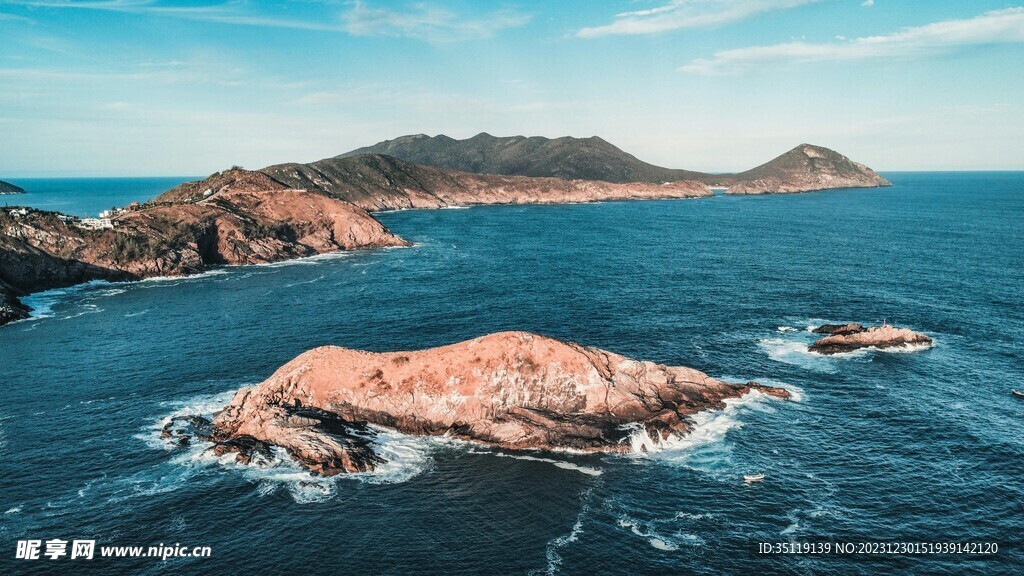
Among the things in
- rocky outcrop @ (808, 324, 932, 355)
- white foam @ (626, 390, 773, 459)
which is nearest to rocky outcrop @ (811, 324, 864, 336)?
rocky outcrop @ (808, 324, 932, 355)

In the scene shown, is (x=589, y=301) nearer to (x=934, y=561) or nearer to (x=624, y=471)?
(x=624, y=471)

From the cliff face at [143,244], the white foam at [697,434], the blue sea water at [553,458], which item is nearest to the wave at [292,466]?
the blue sea water at [553,458]

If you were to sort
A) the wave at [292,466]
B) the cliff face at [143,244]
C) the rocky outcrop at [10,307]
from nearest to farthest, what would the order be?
the wave at [292,466] < the rocky outcrop at [10,307] < the cliff face at [143,244]

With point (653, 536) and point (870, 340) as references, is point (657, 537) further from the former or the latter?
point (870, 340)

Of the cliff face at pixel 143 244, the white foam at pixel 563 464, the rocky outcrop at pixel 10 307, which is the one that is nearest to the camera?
the white foam at pixel 563 464

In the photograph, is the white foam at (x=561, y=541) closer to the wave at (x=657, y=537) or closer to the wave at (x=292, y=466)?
the wave at (x=657, y=537)

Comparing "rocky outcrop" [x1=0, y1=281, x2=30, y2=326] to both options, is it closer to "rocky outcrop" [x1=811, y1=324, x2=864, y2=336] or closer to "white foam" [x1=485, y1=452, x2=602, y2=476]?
"white foam" [x1=485, y1=452, x2=602, y2=476]
